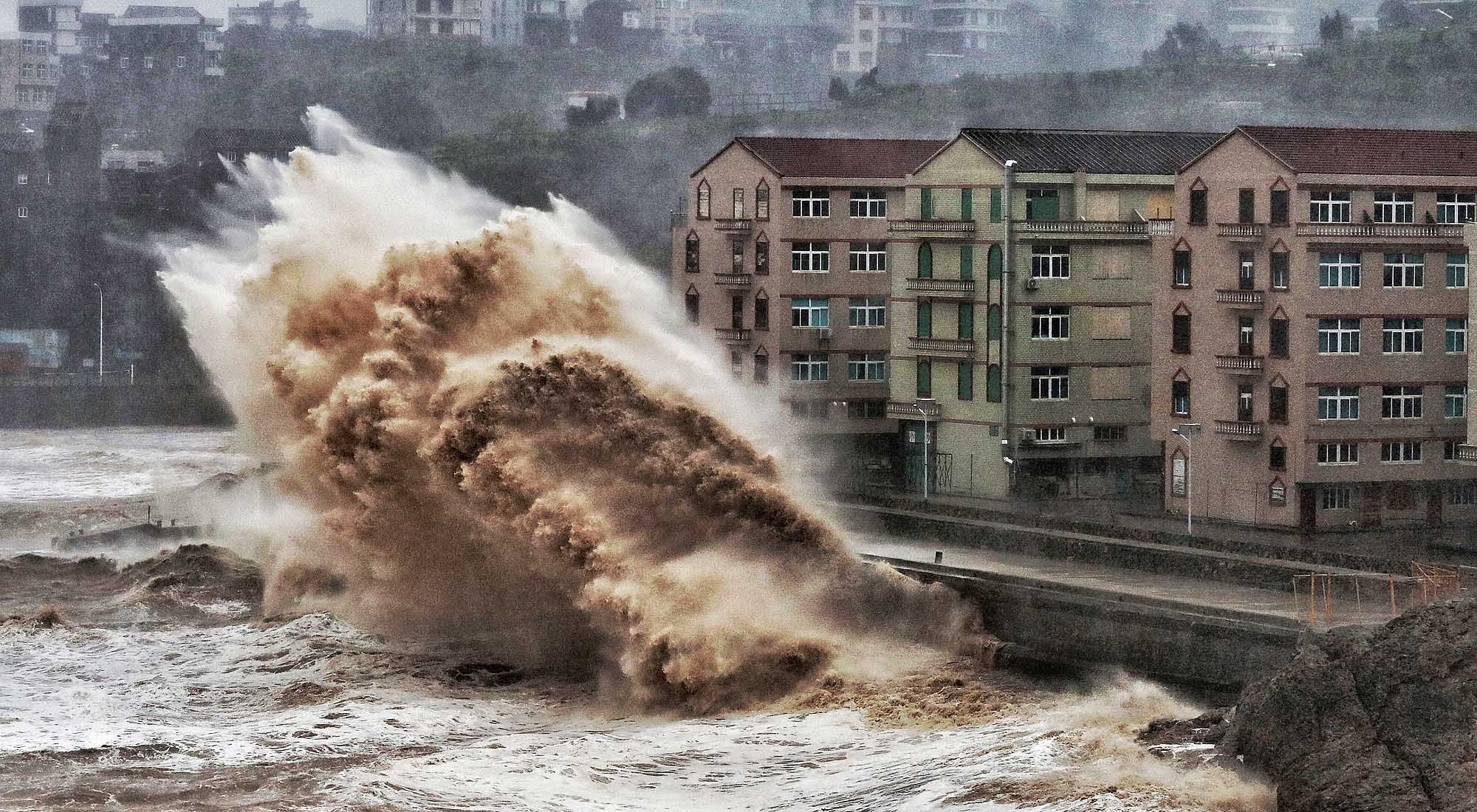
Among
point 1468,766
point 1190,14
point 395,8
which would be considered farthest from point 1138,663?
point 395,8

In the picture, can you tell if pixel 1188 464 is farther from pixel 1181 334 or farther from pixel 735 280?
pixel 735 280

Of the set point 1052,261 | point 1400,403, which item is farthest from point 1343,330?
point 1052,261

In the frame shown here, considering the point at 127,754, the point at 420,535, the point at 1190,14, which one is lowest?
the point at 127,754

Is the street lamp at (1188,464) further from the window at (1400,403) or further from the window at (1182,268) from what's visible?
the window at (1400,403)

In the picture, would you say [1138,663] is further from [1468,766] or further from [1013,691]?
[1468,766]

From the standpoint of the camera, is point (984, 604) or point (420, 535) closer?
point (984, 604)

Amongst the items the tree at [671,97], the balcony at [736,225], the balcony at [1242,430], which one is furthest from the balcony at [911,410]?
the tree at [671,97]
